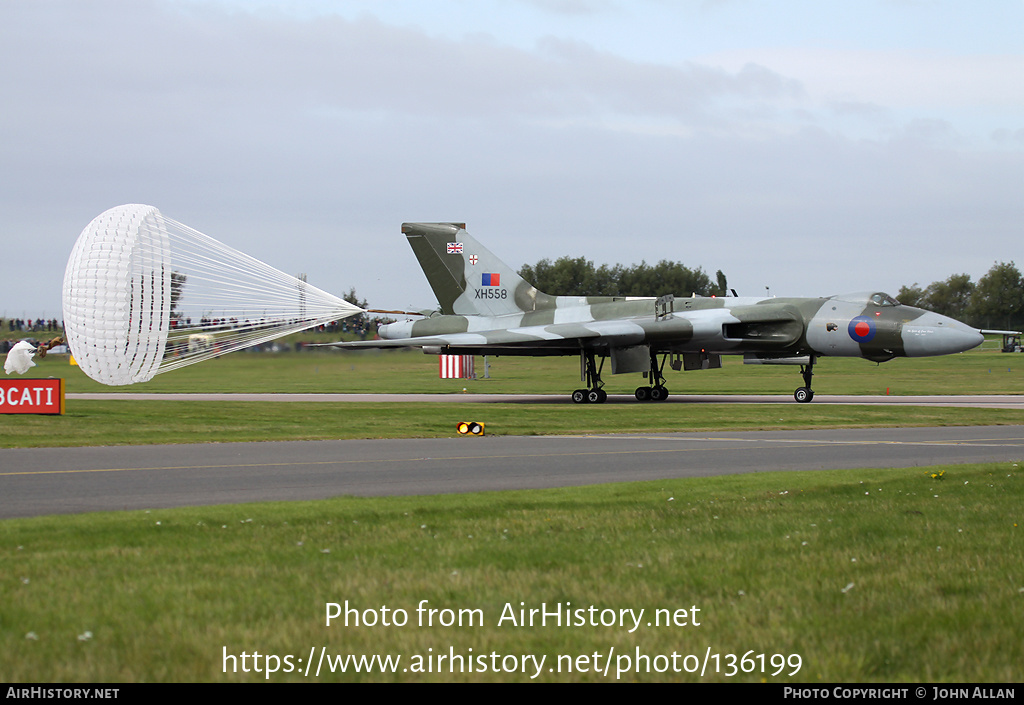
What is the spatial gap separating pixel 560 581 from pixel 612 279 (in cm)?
8534

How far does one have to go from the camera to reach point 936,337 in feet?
102

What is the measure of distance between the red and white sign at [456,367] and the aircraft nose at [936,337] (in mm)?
21883

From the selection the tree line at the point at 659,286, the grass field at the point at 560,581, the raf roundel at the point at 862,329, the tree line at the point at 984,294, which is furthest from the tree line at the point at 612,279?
the grass field at the point at 560,581

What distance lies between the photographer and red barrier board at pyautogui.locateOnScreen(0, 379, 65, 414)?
23.0 m

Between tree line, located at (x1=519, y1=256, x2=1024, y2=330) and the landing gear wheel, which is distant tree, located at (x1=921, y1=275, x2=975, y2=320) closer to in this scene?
tree line, located at (x1=519, y1=256, x2=1024, y2=330)

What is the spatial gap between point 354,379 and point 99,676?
44.6m

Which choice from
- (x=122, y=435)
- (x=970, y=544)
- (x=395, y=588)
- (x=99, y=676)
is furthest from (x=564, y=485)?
(x=122, y=435)

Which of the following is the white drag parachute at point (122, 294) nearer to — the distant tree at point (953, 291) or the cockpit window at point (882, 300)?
the cockpit window at point (882, 300)

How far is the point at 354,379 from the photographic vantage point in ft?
160

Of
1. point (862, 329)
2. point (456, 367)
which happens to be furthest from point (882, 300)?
point (456, 367)

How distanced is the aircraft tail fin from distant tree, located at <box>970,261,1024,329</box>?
7272 centimetres

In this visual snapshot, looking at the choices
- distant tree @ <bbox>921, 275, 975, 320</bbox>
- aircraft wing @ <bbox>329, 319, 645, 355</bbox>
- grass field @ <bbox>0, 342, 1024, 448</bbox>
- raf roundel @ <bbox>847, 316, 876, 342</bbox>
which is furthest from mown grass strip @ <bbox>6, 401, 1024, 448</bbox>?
distant tree @ <bbox>921, 275, 975, 320</bbox>

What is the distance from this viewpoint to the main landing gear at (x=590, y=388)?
3284 cm
